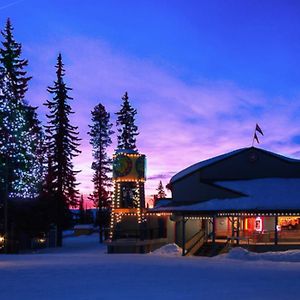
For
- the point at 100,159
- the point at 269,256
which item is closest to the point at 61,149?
the point at 100,159

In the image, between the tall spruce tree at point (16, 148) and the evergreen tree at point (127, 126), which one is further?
the evergreen tree at point (127, 126)

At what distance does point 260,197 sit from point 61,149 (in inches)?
1077

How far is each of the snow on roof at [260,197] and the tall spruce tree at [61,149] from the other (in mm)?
20621

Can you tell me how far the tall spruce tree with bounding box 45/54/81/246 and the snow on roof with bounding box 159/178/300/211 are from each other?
2062cm

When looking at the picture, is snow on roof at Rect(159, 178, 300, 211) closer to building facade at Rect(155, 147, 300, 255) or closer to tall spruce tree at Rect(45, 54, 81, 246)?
building facade at Rect(155, 147, 300, 255)

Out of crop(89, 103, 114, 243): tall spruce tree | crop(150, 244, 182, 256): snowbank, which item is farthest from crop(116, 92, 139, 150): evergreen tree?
crop(150, 244, 182, 256): snowbank

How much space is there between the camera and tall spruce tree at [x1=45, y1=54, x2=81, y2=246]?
2176 inches

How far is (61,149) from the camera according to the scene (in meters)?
56.0

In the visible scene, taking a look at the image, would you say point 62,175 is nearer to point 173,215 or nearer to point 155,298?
point 173,215

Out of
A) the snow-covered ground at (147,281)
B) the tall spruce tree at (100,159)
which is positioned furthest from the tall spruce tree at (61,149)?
the snow-covered ground at (147,281)

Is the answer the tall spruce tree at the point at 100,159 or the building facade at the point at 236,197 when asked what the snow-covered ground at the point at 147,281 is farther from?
the tall spruce tree at the point at 100,159

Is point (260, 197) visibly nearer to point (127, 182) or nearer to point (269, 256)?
point (269, 256)

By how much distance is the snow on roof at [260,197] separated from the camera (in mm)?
Answer: 32625

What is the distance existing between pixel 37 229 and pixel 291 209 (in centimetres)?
2244
